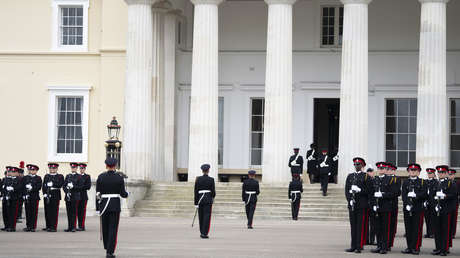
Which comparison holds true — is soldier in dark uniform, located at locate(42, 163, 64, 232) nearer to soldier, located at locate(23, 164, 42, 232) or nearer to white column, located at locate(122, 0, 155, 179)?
soldier, located at locate(23, 164, 42, 232)

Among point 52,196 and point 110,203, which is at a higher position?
point 110,203

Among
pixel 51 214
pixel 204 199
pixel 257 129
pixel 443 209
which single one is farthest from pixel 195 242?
pixel 257 129

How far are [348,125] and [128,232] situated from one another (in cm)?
1211

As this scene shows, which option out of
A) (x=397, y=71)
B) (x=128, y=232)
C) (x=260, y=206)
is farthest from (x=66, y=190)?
(x=397, y=71)

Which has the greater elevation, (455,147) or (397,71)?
(397,71)

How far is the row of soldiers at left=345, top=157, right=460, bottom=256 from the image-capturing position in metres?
22.0

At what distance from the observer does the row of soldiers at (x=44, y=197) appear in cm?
2816

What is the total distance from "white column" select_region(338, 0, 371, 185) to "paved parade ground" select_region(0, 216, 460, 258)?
508 centimetres

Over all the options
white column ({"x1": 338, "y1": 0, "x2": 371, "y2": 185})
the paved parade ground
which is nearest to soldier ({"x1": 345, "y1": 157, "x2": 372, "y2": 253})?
→ the paved parade ground

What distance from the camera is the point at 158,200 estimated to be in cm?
3725

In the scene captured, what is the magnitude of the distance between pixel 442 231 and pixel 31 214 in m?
11.8

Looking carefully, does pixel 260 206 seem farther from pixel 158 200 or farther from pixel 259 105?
pixel 259 105

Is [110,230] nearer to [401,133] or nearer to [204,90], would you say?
[204,90]

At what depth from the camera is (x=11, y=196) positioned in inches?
1119
